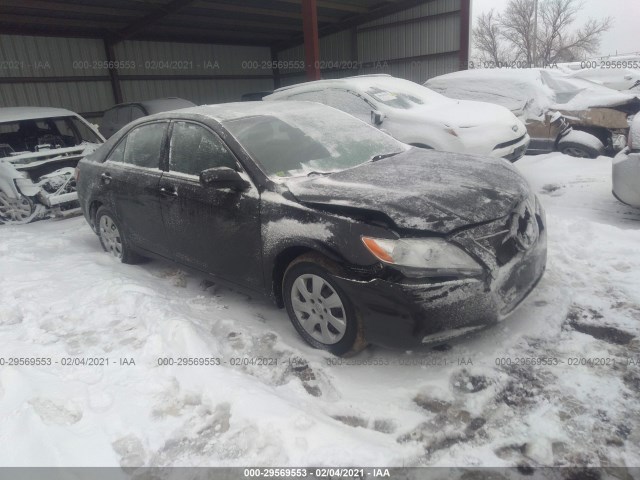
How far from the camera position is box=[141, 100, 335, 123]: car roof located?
12.3ft

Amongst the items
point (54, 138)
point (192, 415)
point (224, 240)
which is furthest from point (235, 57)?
point (192, 415)

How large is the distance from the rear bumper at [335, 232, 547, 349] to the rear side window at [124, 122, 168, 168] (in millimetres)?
2267

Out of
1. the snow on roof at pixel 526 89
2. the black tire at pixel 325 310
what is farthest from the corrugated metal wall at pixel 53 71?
the black tire at pixel 325 310

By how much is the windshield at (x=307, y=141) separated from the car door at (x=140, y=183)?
0.90 metres

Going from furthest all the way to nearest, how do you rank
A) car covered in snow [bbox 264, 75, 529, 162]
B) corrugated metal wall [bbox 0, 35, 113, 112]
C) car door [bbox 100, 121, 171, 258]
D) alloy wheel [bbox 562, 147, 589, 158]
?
corrugated metal wall [bbox 0, 35, 113, 112] < alloy wheel [bbox 562, 147, 589, 158] < car covered in snow [bbox 264, 75, 529, 162] < car door [bbox 100, 121, 171, 258]

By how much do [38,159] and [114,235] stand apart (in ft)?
9.59

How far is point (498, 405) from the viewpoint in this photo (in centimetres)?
246

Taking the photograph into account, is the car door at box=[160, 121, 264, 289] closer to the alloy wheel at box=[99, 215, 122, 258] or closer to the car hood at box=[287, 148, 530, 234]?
the car hood at box=[287, 148, 530, 234]

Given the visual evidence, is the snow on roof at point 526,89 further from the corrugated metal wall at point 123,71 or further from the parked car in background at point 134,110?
the corrugated metal wall at point 123,71

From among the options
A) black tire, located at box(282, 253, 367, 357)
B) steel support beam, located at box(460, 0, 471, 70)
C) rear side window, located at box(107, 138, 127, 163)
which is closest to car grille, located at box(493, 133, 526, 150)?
black tire, located at box(282, 253, 367, 357)

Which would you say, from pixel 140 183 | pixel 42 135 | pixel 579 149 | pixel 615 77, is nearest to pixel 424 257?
pixel 140 183

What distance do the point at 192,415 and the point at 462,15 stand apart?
1370cm

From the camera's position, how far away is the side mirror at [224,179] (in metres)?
3.16

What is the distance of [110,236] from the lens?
4.77 meters
